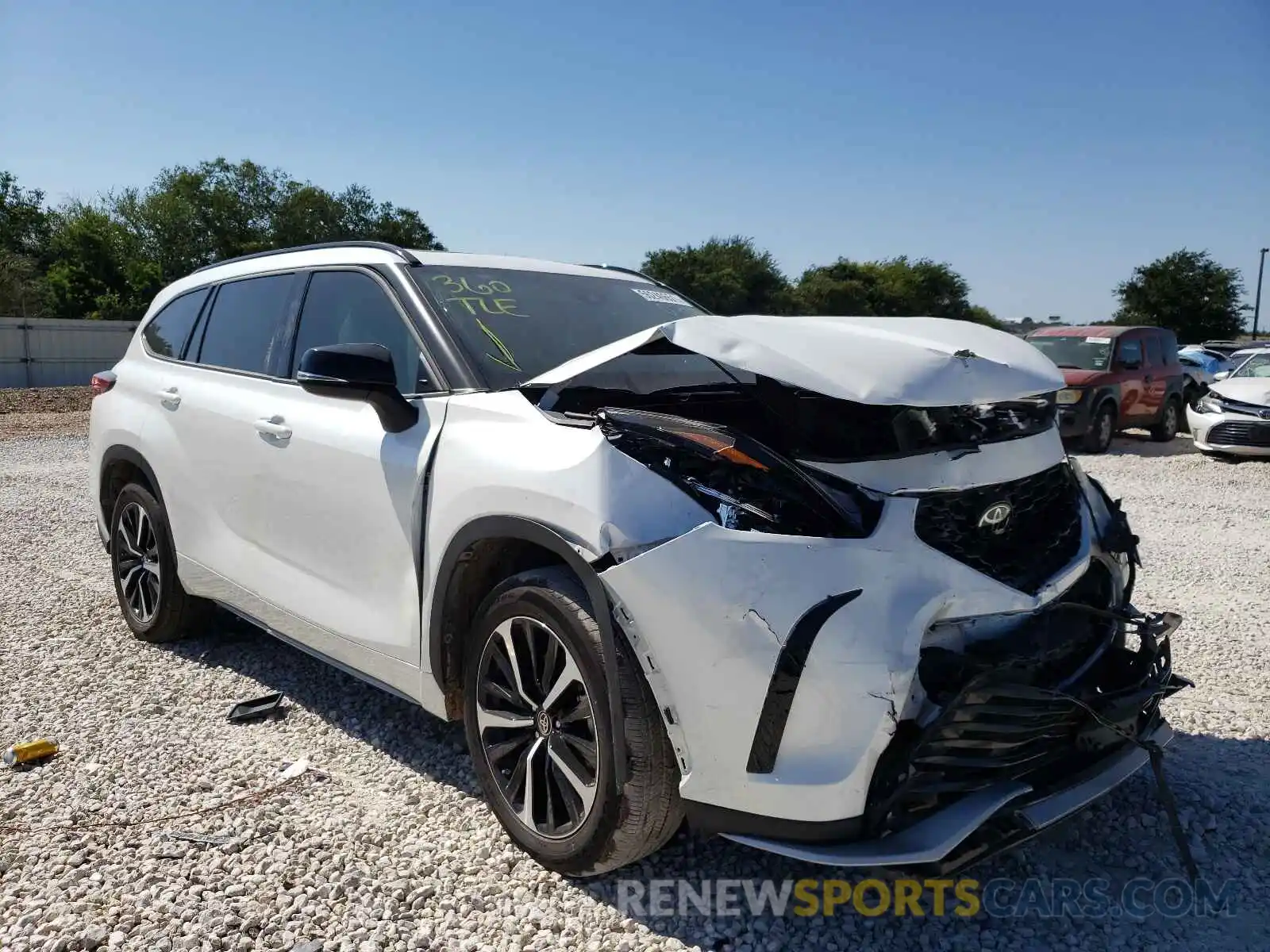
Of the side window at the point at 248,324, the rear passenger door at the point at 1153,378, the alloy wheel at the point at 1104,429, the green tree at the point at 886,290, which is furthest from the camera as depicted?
the green tree at the point at 886,290

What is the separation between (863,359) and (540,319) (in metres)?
1.37

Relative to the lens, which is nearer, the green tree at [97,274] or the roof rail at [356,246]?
the roof rail at [356,246]

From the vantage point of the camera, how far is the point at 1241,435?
40.5ft

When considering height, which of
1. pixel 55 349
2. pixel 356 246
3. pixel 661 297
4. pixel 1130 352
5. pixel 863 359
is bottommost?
pixel 55 349

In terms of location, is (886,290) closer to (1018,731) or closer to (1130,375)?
(1130,375)

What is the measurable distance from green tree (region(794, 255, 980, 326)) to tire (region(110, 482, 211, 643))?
1989 inches

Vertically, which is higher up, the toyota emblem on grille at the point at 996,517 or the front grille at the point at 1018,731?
the toyota emblem on grille at the point at 996,517

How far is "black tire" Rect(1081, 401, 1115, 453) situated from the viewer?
13789 millimetres

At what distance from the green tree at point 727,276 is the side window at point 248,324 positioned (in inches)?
1801

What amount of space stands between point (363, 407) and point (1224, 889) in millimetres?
3030

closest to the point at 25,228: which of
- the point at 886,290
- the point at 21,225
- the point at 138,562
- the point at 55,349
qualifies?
the point at 21,225

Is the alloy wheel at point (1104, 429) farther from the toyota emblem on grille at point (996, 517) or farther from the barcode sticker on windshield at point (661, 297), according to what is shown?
the toyota emblem on grille at point (996, 517)

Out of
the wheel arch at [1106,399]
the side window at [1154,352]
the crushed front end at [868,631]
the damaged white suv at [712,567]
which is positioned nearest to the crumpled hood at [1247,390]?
the wheel arch at [1106,399]

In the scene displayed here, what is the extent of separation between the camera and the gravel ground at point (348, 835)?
2541 mm
